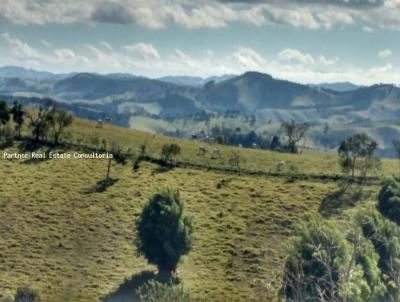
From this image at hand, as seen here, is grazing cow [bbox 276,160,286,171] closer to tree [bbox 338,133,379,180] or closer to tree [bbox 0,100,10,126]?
tree [bbox 338,133,379,180]

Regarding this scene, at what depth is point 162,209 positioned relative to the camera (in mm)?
100312

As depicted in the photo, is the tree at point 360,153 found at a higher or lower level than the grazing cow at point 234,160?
higher

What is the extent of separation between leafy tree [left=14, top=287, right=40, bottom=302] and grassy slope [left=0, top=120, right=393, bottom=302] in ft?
6.07

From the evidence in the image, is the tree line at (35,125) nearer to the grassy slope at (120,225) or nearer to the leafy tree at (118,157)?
the grassy slope at (120,225)

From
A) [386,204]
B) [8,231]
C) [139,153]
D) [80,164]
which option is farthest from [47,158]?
[386,204]

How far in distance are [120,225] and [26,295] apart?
29.3 m

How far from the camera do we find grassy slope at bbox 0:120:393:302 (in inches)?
3656

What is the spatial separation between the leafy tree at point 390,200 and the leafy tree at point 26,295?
69.6 m

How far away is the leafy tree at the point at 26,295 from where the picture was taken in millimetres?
82688

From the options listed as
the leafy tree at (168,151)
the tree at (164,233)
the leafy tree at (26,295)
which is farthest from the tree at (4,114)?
the leafy tree at (26,295)

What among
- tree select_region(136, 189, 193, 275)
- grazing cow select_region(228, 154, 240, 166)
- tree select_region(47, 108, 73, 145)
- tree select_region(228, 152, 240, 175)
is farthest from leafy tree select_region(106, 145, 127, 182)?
tree select_region(136, 189, 193, 275)

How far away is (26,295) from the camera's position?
274 feet

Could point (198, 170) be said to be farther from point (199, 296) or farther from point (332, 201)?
point (199, 296)

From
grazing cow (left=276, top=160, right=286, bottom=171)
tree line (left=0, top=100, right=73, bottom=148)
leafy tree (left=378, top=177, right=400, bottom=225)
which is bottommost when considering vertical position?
leafy tree (left=378, top=177, right=400, bottom=225)
